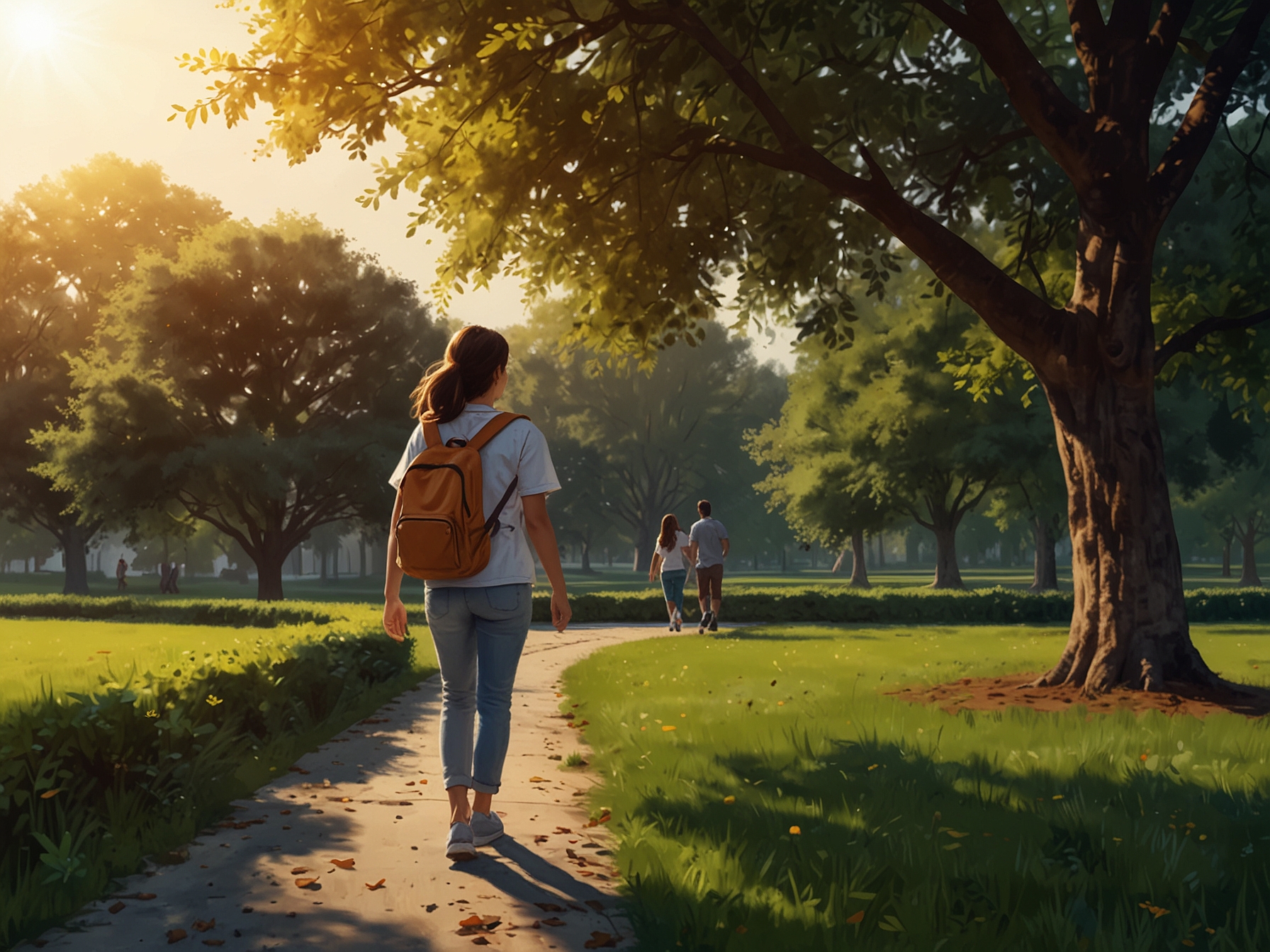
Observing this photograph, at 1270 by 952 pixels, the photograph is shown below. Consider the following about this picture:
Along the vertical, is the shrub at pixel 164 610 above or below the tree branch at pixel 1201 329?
below

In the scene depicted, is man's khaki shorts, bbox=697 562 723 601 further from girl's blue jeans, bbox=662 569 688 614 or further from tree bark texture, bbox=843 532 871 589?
tree bark texture, bbox=843 532 871 589

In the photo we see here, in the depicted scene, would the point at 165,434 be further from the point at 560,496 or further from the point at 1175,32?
the point at 560,496

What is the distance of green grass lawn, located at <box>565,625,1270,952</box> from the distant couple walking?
25.5ft

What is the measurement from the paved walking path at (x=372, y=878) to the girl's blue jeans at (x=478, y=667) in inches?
15.9

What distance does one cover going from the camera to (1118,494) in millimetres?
8430

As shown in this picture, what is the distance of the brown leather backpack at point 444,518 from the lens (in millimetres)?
4203

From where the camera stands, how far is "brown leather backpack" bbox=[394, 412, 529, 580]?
4203 millimetres

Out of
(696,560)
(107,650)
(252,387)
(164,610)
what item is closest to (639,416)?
(252,387)

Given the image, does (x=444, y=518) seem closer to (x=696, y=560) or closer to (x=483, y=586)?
(x=483, y=586)

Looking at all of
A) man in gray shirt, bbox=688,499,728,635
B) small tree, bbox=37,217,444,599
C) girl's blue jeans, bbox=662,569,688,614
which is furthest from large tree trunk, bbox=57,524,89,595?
man in gray shirt, bbox=688,499,728,635

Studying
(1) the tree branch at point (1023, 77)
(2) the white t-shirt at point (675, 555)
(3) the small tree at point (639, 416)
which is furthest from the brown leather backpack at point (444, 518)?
(3) the small tree at point (639, 416)

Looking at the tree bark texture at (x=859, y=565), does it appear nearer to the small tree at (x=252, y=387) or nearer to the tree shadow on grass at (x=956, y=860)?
the small tree at (x=252, y=387)

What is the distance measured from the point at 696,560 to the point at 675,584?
26.6 inches

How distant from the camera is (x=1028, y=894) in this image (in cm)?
376
